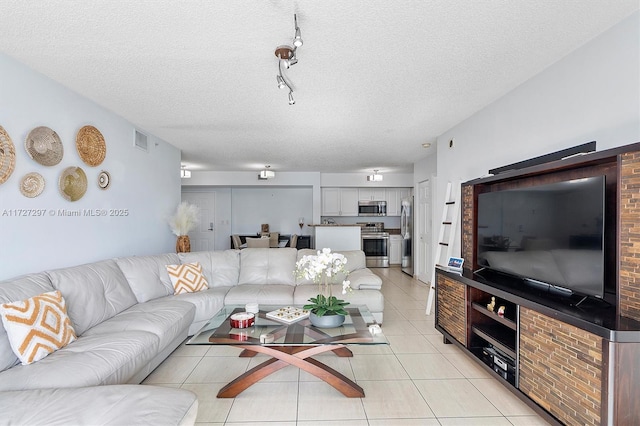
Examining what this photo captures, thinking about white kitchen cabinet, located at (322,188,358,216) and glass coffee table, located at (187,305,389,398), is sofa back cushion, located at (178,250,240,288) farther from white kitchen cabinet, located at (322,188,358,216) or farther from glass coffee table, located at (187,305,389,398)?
white kitchen cabinet, located at (322,188,358,216)

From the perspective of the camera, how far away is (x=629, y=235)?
157cm

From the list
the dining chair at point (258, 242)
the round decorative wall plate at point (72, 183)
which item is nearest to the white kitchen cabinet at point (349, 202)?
the dining chair at point (258, 242)

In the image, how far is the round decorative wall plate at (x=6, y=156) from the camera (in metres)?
2.20

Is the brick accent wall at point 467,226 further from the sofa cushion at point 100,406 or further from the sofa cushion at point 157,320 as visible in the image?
the sofa cushion at point 157,320

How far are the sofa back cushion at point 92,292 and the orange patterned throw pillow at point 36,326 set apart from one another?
0.23m

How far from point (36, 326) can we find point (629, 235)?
3.38 metres

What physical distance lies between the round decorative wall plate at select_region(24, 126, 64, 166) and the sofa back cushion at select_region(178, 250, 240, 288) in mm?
1715

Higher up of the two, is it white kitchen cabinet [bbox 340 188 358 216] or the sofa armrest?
white kitchen cabinet [bbox 340 188 358 216]

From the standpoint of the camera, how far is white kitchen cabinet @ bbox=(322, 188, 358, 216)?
8.11m

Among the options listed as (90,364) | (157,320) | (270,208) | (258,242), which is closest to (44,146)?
(157,320)

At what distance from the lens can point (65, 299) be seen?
2320 millimetres

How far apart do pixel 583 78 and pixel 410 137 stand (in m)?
2.38

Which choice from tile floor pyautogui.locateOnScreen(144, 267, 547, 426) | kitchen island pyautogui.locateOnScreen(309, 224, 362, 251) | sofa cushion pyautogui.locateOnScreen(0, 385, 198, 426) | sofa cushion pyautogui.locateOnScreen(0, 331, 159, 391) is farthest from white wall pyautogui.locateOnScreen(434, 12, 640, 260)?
sofa cushion pyautogui.locateOnScreen(0, 331, 159, 391)

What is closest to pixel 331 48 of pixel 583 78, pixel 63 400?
pixel 583 78
